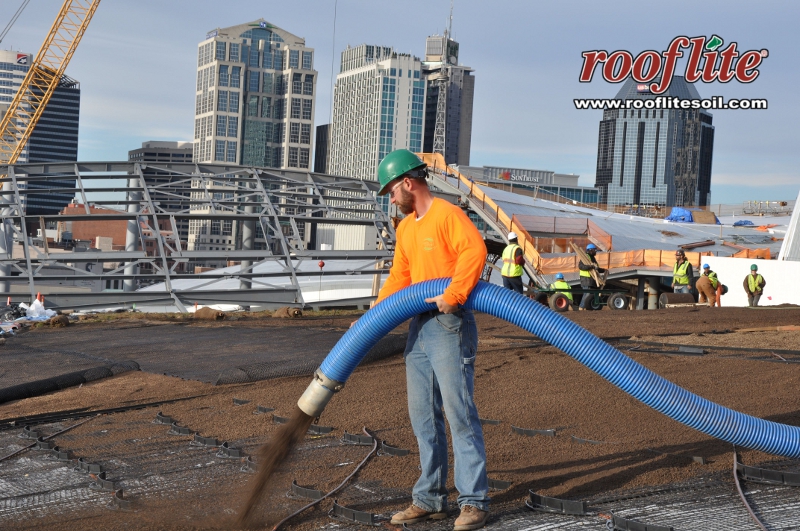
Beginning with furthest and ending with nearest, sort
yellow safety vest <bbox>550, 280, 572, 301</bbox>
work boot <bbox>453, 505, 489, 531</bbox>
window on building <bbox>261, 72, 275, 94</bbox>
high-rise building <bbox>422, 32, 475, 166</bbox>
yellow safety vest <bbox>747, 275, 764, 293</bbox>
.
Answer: window on building <bbox>261, 72, 275, 94</bbox> < high-rise building <bbox>422, 32, 475, 166</bbox> < yellow safety vest <bbox>747, 275, 764, 293</bbox> < yellow safety vest <bbox>550, 280, 572, 301</bbox> < work boot <bbox>453, 505, 489, 531</bbox>

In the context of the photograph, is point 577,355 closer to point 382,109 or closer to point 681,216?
point 681,216

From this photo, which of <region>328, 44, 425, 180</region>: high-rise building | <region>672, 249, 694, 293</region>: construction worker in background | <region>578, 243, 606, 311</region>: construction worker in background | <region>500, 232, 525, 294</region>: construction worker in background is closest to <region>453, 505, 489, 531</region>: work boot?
<region>500, 232, 525, 294</region>: construction worker in background

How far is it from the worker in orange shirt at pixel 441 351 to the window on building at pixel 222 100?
197041mm

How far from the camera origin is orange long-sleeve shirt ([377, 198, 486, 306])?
11.8ft

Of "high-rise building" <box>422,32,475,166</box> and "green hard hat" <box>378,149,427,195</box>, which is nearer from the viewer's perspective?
"green hard hat" <box>378,149,427,195</box>

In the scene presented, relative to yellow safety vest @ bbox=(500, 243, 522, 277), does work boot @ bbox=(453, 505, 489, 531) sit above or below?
below

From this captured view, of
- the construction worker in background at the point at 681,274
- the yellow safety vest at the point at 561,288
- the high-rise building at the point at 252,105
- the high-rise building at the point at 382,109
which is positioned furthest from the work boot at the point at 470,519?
the high-rise building at the point at 252,105

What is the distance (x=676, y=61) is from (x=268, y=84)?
6129 inches

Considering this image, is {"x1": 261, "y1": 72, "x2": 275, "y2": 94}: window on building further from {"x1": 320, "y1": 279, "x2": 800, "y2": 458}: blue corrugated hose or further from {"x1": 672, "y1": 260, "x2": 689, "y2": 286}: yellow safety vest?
{"x1": 320, "y1": 279, "x2": 800, "y2": 458}: blue corrugated hose

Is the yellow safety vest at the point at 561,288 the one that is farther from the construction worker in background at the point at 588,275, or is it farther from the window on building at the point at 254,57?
the window on building at the point at 254,57

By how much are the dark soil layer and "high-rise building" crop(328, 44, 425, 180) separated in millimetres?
161165

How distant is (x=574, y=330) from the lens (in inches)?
156

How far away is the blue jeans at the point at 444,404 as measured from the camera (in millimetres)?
3672

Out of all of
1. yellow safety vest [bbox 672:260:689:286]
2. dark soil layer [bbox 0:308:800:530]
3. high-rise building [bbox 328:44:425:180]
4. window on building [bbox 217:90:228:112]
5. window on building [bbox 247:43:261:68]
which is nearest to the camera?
dark soil layer [bbox 0:308:800:530]
